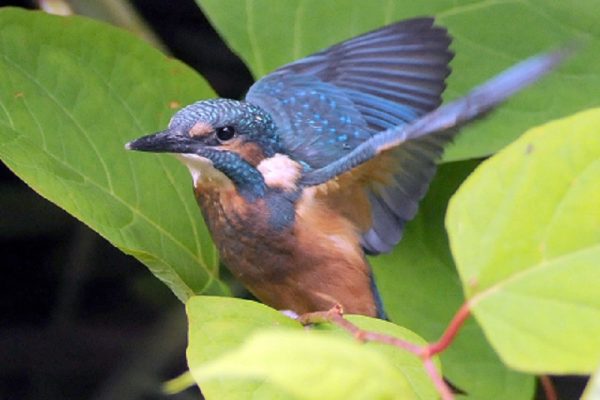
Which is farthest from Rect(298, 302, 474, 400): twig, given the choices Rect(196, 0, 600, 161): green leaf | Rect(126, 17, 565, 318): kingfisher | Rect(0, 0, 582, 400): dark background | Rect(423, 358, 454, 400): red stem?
Rect(0, 0, 582, 400): dark background

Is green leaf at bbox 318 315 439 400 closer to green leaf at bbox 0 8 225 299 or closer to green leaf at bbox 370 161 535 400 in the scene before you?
green leaf at bbox 0 8 225 299

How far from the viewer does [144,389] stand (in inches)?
85.5

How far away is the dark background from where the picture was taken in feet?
7.27

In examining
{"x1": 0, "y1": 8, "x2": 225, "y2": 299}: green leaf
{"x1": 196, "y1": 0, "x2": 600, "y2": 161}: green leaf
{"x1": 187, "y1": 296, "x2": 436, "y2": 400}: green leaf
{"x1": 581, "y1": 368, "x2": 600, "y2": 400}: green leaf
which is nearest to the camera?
{"x1": 581, "y1": 368, "x2": 600, "y2": 400}: green leaf

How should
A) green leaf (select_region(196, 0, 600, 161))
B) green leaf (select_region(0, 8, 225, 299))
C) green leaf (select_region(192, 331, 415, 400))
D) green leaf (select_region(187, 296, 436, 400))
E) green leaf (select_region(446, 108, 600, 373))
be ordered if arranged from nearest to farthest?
green leaf (select_region(192, 331, 415, 400)), green leaf (select_region(446, 108, 600, 373)), green leaf (select_region(187, 296, 436, 400)), green leaf (select_region(0, 8, 225, 299)), green leaf (select_region(196, 0, 600, 161))

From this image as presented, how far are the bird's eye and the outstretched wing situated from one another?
133 millimetres

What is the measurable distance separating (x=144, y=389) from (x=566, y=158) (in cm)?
144

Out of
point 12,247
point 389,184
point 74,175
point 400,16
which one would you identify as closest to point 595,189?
point 389,184

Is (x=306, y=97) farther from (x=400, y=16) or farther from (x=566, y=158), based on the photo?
(x=566, y=158)

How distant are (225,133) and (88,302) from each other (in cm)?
109

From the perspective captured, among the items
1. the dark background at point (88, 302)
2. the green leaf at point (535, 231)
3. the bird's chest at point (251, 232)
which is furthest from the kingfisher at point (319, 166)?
the dark background at point (88, 302)

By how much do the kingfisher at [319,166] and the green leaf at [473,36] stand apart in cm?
4

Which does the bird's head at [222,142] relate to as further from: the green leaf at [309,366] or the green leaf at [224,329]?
the green leaf at [309,366]

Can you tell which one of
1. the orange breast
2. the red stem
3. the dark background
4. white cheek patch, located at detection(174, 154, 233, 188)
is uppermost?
the red stem
